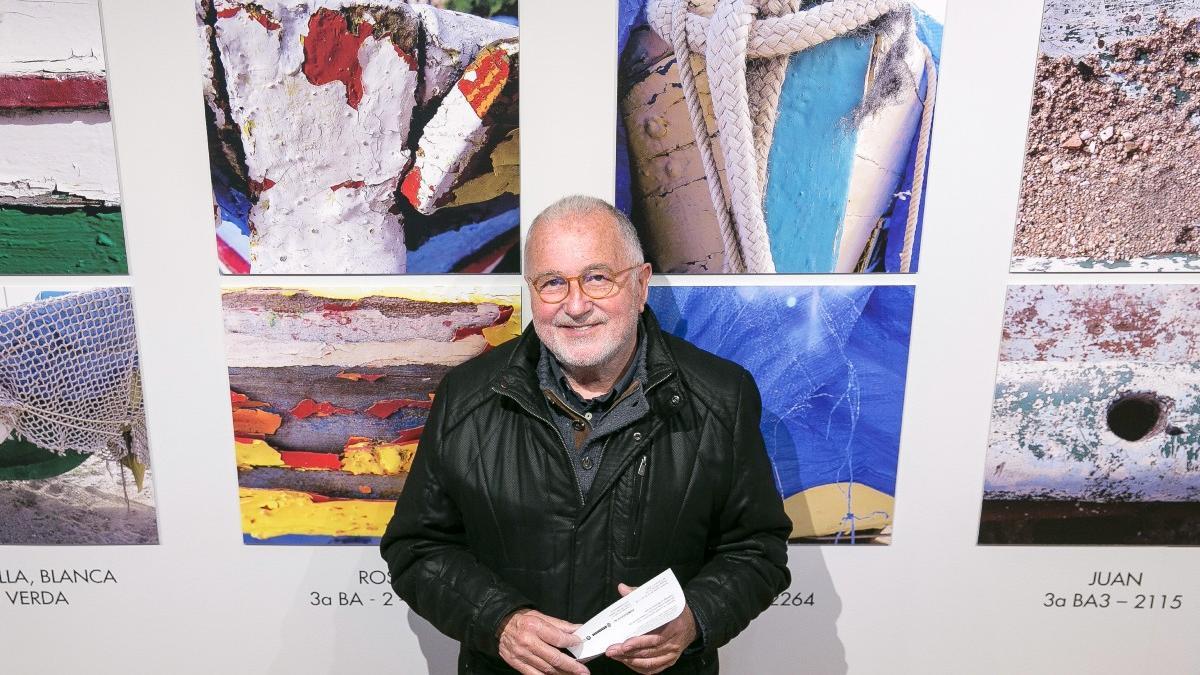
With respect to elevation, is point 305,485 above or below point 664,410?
below

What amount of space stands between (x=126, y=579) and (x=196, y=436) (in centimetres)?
47

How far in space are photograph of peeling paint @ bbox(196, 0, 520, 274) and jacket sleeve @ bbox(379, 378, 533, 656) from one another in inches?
16.1

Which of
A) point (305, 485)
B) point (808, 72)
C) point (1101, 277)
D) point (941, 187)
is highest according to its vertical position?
point (808, 72)

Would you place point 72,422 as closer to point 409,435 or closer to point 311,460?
point 311,460

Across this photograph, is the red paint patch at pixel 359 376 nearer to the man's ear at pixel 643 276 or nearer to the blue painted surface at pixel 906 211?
the man's ear at pixel 643 276

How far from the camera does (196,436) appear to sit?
1642 mm

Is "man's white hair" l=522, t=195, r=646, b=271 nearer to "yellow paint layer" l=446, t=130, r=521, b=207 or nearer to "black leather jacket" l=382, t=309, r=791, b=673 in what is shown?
"black leather jacket" l=382, t=309, r=791, b=673

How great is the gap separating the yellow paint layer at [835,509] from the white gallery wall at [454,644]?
5cm

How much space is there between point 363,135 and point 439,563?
94 centimetres

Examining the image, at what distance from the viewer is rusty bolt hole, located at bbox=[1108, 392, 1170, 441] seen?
163cm

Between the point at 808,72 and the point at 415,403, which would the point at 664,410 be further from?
the point at 808,72

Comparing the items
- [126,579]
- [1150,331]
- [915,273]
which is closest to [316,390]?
[126,579]

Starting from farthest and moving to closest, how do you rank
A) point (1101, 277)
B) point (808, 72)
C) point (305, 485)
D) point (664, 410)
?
1. point (305, 485)
2. point (1101, 277)
3. point (808, 72)
4. point (664, 410)

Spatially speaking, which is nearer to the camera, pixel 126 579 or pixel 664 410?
pixel 664 410
